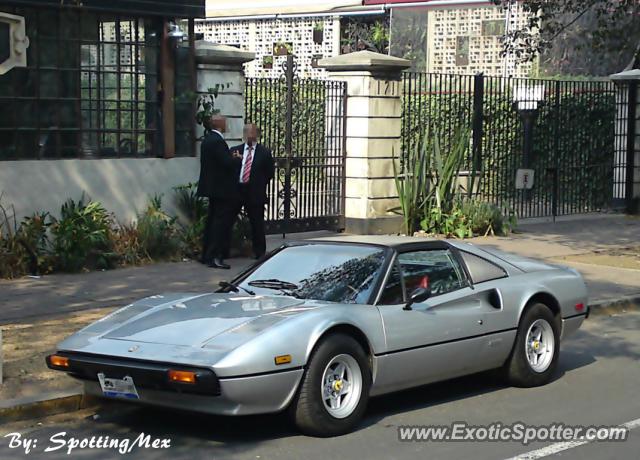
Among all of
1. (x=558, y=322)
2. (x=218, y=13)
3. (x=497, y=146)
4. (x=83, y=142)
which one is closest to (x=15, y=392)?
(x=558, y=322)

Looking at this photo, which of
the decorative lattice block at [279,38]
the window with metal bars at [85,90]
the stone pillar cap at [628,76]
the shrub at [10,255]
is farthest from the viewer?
the decorative lattice block at [279,38]

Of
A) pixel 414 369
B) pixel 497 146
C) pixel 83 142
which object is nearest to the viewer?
pixel 414 369

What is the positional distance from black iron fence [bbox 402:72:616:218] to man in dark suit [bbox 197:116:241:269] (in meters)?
4.87

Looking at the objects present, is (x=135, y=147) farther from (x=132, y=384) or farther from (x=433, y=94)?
(x=132, y=384)

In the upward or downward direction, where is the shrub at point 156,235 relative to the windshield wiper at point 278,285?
downward

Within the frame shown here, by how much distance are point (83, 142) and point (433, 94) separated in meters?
7.19

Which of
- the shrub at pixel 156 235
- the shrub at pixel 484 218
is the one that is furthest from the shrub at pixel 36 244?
the shrub at pixel 484 218

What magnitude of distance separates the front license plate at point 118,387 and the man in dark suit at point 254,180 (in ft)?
25.4

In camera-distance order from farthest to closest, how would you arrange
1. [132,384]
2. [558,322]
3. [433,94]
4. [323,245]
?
[433,94], [558,322], [323,245], [132,384]

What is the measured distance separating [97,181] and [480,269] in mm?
7602

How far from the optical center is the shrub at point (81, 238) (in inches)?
535

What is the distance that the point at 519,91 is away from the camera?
70.2ft

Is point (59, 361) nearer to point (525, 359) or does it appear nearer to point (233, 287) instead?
point (233, 287)

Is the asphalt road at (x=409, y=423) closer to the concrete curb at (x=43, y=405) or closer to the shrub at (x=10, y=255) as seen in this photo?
the concrete curb at (x=43, y=405)
